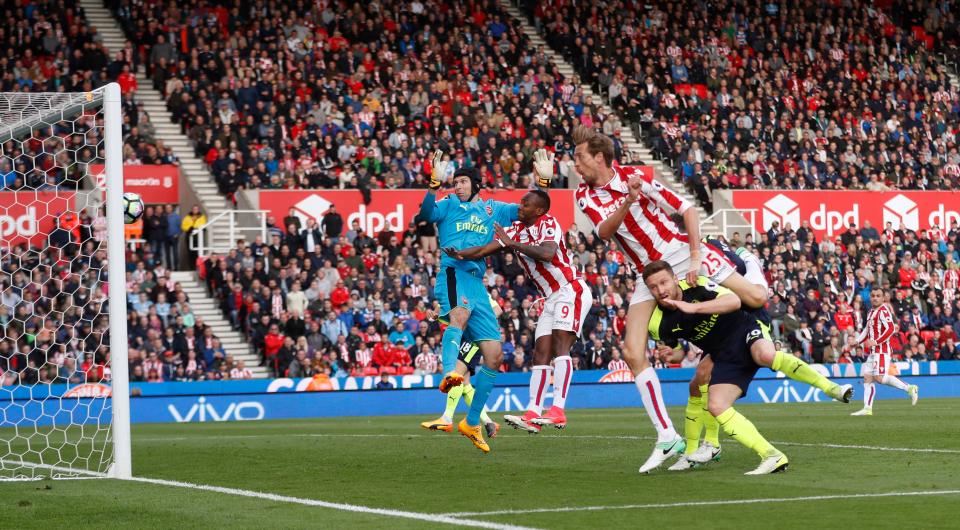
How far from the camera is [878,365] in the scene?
75.2ft

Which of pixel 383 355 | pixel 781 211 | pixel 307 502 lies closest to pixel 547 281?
pixel 307 502

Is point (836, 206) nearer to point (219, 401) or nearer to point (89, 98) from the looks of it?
point (219, 401)

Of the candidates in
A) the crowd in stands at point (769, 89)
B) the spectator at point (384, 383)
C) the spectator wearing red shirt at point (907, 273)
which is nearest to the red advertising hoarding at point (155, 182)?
the spectator at point (384, 383)

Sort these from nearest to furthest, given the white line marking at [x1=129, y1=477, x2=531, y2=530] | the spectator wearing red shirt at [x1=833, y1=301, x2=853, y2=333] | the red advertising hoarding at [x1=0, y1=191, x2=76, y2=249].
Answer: the white line marking at [x1=129, y1=477, x2=531, y2=530], the red advertising hoarding at [x1=0, y1=191, x2=76, y2=249], the spectator wearing red shirt at [x1=833, y1=301, x2=853, y2=333]

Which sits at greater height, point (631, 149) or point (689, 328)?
point (631, 149)

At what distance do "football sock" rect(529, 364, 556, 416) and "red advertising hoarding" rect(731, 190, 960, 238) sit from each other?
77.8ft

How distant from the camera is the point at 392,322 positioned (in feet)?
93.6

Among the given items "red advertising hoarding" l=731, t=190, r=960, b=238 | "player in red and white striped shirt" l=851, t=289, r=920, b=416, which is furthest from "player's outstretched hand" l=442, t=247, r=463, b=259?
"red advertising hoarding" l=731, t=190, r=960, b=238

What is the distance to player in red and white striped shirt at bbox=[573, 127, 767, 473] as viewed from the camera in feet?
34.3

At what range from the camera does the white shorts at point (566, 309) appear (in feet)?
44.3

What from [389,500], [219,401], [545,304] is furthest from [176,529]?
[219,401]

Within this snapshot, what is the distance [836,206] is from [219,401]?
1934 centimetres

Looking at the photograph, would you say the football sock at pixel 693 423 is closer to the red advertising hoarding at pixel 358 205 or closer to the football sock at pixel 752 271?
the football sock at pixel 752 271

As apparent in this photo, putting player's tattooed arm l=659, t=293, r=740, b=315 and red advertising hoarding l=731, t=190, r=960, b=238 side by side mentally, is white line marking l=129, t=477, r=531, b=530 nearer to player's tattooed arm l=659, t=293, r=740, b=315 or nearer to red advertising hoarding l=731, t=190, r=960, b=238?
player's tattooed arm l=659, t=293, r=740, b=315
